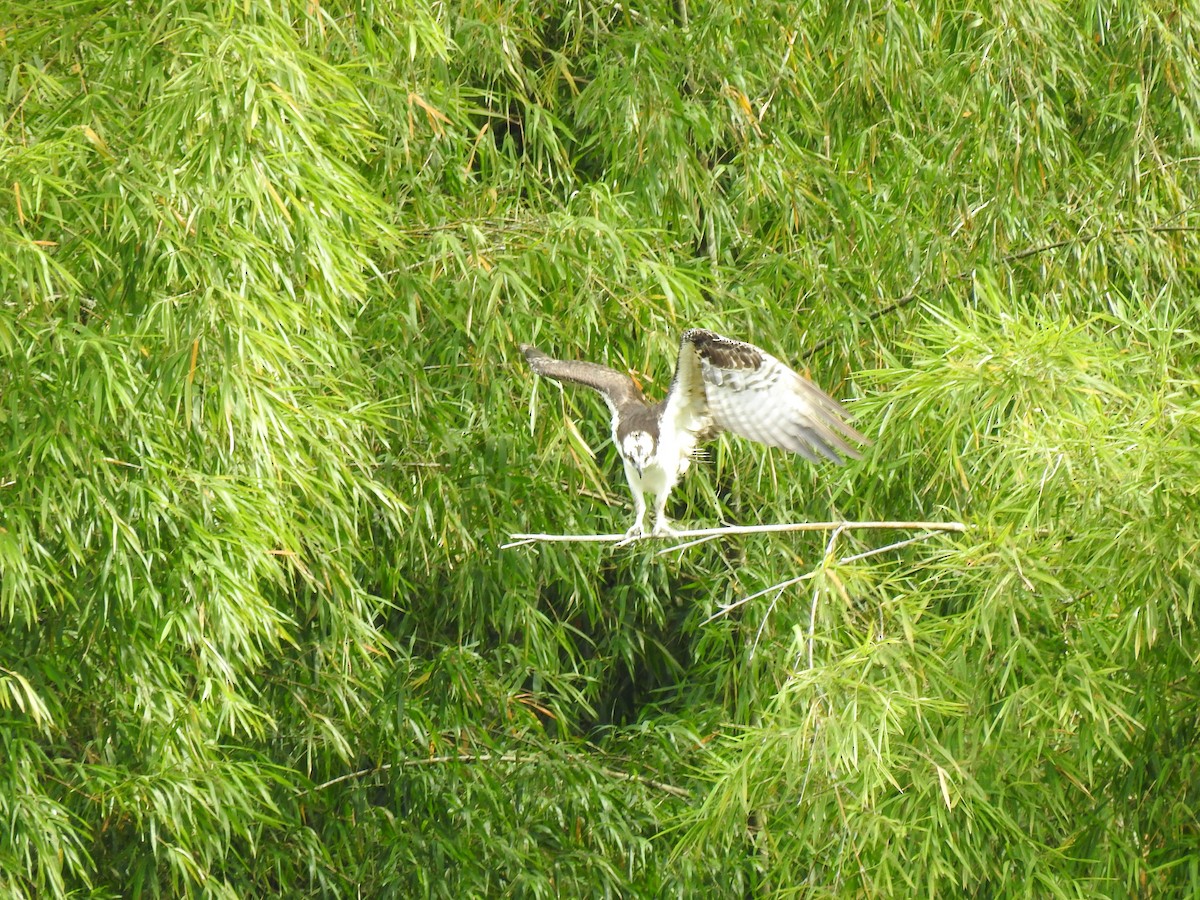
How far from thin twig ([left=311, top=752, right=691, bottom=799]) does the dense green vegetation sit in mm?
14

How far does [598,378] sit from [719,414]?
1.36ft

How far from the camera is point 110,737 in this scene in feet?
12.7

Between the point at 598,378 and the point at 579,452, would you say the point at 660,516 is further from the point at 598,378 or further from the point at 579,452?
the point at 579,452

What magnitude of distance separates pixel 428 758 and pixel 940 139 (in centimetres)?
211

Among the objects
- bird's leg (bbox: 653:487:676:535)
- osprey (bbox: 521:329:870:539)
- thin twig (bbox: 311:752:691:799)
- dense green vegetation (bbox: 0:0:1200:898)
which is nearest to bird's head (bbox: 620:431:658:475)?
osprey (bbox: 521:329:870:539)

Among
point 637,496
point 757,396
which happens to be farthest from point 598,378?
point 757,396

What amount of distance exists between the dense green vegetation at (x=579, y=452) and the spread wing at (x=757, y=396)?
18 cm

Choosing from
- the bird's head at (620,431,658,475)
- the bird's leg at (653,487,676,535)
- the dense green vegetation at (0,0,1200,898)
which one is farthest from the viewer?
the bird's leg at (653,487,676,535)

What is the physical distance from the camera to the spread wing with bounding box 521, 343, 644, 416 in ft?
13.1

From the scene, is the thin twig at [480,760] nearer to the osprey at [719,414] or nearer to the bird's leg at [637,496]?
the bird's leg at [637,496]

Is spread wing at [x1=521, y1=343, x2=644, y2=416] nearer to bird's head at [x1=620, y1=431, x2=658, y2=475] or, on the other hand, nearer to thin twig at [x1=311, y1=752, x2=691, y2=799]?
bird's head at [x1=620, y1=431, x2=658, y2=475]

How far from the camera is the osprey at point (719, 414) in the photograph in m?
3.56

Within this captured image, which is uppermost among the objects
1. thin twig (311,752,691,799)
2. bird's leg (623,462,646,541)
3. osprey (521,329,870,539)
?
osprey (521,329,870,539)

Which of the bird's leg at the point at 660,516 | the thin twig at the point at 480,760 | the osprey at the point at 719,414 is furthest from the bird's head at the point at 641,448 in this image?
the thin twig at the point at 480,760
